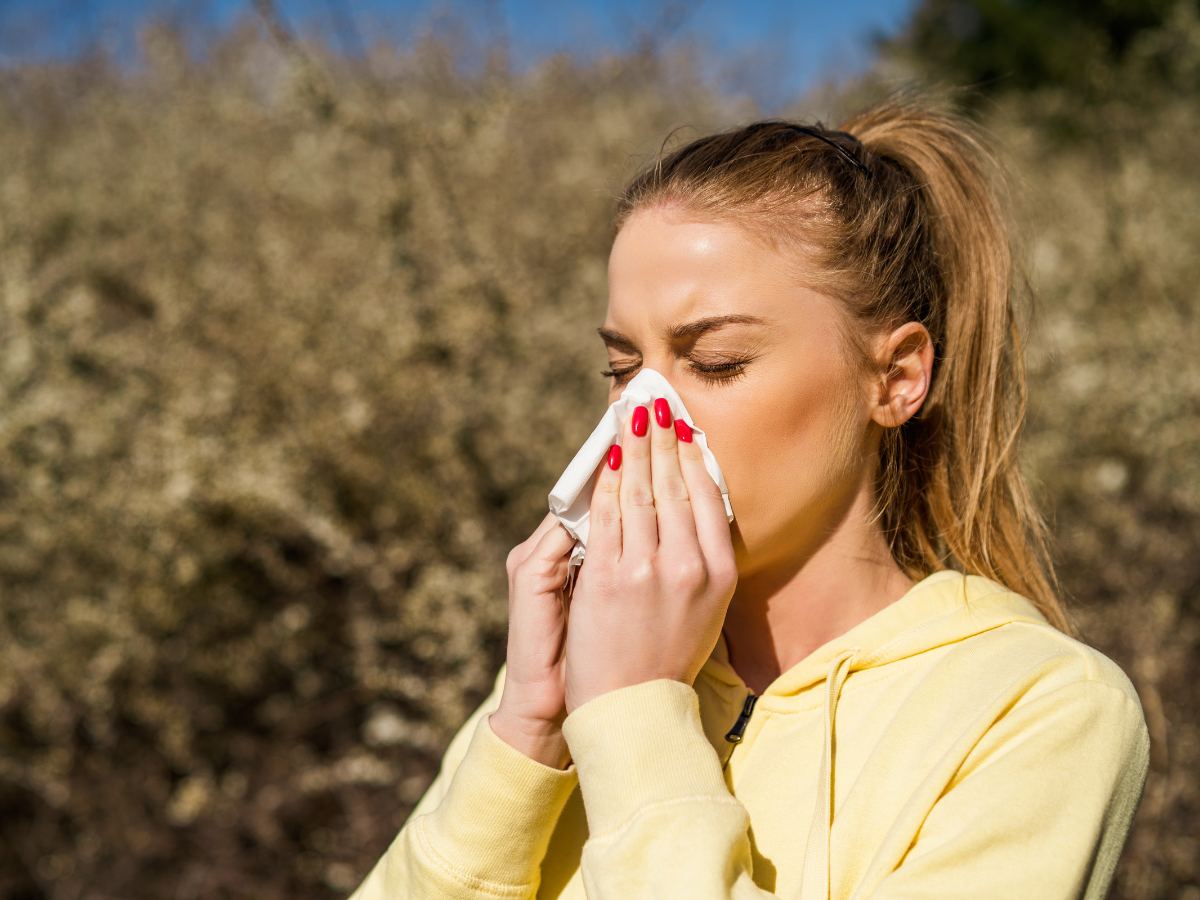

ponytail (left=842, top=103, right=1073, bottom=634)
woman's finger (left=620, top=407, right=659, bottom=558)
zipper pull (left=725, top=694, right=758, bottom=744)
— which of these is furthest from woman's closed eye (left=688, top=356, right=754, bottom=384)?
zipper pull (left=725, top=694, right=758, bottom=744)

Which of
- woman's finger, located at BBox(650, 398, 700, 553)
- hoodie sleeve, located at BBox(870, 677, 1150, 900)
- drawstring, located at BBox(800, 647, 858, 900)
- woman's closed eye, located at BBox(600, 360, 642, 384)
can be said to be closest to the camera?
hoodie sleeve, located at BBox(870, 677, 1150, 900)

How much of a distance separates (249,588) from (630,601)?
3699 millimetres

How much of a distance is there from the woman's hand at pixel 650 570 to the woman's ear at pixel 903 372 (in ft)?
1.33

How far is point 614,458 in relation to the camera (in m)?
1.35

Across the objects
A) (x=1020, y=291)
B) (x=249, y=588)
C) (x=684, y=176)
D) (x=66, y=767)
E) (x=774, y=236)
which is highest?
(x=684, y=176)

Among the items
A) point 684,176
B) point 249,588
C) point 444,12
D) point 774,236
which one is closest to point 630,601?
point 774,236

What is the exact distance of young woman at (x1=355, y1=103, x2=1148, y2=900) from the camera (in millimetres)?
1077

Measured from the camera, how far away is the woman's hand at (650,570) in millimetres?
1204

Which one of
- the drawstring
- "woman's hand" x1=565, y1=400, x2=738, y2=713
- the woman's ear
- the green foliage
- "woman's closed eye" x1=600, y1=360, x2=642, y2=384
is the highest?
the green foliage

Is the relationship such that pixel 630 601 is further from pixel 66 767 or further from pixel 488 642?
pixel 66 767

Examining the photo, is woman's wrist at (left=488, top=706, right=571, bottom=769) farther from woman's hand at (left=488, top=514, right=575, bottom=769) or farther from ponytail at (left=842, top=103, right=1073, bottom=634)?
ponytail at (left=842, top=103, right=1073, bottom=634)

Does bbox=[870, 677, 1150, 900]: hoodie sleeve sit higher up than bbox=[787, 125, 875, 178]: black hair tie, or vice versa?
bbox=[787, 125, 875, 178]: black hair tie

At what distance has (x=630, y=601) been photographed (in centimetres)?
122

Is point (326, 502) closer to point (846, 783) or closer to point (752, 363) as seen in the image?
point (752, 363)
